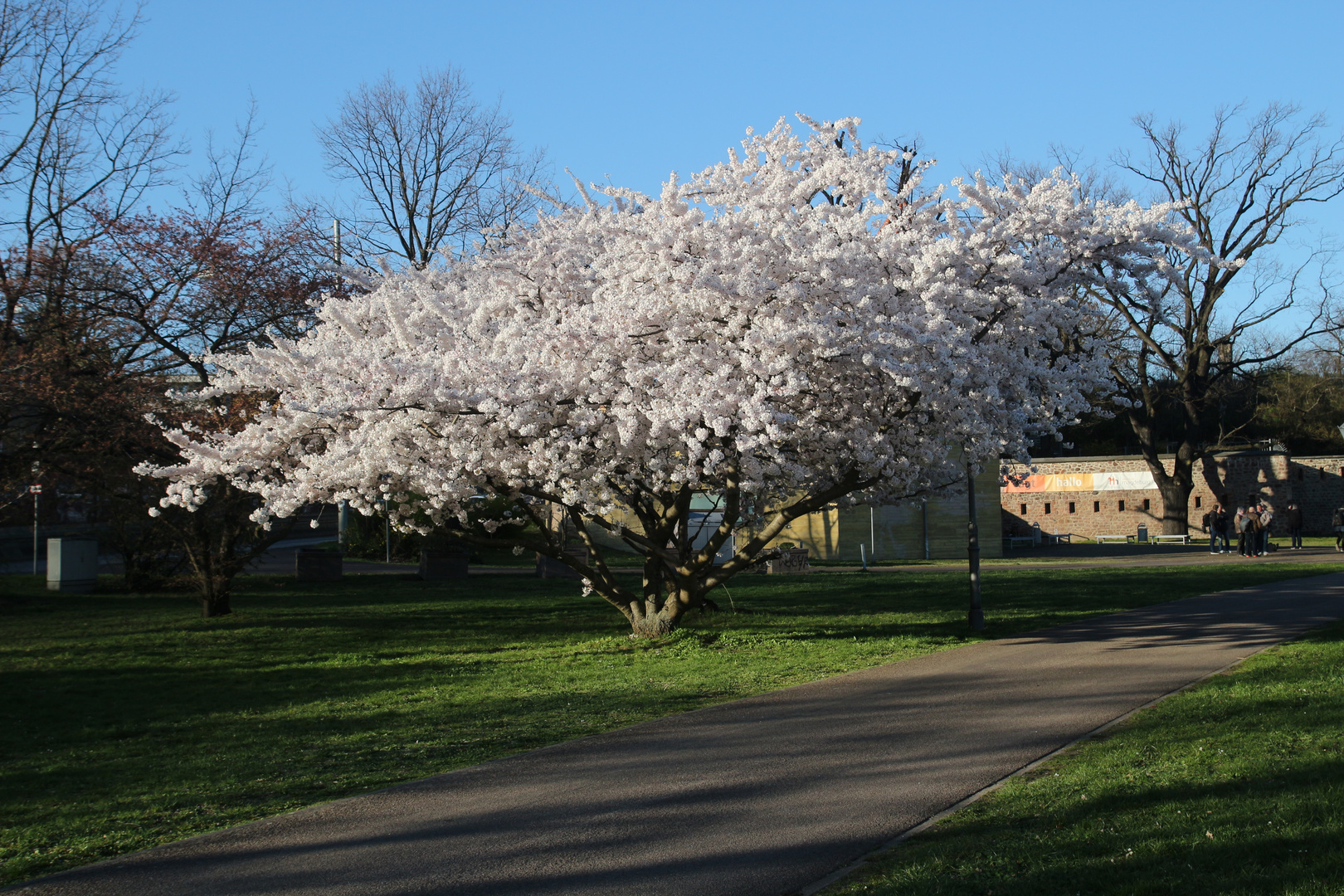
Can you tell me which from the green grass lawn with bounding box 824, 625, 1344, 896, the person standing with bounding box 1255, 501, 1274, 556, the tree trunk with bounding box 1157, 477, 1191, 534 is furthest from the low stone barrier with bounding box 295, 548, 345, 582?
the tree trunk with bounding box 1157, 477, 1191, 534

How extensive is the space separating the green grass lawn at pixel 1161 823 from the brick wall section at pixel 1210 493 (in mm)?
38192

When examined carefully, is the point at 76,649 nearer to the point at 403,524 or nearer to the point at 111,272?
the point at 403,524

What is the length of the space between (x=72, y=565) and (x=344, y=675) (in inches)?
506

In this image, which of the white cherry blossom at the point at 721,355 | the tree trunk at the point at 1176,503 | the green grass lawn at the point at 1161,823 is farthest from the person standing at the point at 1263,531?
the green grass lawn at the point at 1161,823

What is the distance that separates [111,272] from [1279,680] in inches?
714

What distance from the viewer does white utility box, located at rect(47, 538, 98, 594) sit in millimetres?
21578

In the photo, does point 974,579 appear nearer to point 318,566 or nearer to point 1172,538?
point 318,566

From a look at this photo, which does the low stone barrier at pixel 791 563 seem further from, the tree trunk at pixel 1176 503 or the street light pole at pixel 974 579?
the tree trunk at pixel 1176 503

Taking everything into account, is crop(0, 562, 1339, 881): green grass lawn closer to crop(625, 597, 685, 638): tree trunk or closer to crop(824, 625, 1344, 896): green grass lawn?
crop(625, 597, 685, 638): tree trunk

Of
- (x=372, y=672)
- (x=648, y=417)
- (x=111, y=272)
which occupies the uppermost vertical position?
(x=111, y=272)

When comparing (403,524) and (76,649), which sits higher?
(403,524)

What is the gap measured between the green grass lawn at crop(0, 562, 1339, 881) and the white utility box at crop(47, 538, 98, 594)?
79 centimetres

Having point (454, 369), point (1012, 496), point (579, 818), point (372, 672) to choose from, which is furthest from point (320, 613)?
point (1012, 496)

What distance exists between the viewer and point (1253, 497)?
32.6 meters
